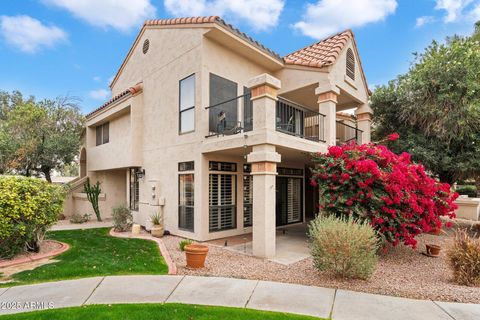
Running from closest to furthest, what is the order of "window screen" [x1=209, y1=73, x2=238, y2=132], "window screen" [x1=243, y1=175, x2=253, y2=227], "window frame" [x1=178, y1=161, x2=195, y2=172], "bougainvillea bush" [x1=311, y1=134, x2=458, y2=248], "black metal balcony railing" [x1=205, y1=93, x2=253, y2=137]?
"bougainvillea bush" [x1=311, y1=134, x2=458, y2=248] → "black metal balcony railing" [x1=205, y1=93, x2=253, y2=137] → "window screen" [x1=209, y1=73, x2=238, y2=132] → "window frame" [x1=178, y1=161, x2=195, y2=172] → "window screen" [x1=243, y1=175, x2=253, y2=227]

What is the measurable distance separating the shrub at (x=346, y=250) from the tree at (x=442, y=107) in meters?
9.07

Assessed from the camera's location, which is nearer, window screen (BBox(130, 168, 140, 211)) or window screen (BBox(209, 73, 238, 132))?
window screen (BBox(209, 73, 238, 132))

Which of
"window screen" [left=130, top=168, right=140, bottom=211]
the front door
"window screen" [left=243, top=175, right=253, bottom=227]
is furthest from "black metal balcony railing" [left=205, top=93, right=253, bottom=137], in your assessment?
"window screen" [left=130, top=168, right=140, bottom=211]

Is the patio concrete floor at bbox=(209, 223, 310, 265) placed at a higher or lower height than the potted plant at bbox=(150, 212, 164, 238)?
lower

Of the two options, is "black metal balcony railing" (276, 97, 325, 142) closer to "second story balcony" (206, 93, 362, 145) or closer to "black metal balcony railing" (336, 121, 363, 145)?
"second story balcony" (206, 93, 362, 145)

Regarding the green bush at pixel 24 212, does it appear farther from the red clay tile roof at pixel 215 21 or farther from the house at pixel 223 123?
the red clay tile roof at pixel 215 21

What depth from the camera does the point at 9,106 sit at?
2483 cm

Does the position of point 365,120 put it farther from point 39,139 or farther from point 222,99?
point 39,139

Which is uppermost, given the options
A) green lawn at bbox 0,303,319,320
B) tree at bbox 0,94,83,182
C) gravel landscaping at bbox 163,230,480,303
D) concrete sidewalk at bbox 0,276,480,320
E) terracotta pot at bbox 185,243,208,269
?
tree at bbox 0,94,83,182

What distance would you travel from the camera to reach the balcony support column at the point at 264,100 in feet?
27.5

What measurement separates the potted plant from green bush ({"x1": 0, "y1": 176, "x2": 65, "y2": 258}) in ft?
11.6

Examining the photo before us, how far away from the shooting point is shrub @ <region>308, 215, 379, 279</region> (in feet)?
20.3

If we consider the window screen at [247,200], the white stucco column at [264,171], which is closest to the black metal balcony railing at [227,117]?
the white stucco column at [264,171]

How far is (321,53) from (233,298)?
11089mm
